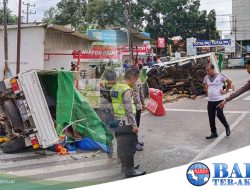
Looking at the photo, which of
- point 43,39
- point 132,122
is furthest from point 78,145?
point 43,39

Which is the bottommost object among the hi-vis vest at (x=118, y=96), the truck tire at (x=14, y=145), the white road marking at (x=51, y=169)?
the white road marking at (x=51, y=169)

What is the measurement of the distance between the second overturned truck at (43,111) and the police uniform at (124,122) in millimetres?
1646

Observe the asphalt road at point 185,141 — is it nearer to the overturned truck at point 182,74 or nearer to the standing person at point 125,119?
the standing person at point 125,119

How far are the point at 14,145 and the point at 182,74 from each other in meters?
10.1

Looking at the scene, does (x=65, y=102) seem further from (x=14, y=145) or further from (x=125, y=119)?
(x=125, y=119)

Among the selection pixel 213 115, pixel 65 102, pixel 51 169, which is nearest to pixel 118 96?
pixel 51 169

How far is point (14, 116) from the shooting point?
7.34 metres

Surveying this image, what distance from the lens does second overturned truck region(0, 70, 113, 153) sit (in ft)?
23.1

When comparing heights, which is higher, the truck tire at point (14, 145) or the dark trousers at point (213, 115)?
the dark trousers at point (213, 115)

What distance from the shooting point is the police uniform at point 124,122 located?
473 cm

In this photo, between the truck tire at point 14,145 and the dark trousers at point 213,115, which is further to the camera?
the truck tire at point 14,145

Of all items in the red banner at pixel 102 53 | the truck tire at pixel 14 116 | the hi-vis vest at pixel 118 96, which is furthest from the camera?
the red banner at pixel 102 53

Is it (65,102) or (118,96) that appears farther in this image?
(65,102)

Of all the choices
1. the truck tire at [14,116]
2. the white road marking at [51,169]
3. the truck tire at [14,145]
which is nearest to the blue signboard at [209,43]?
the truck tire at [14,145]
